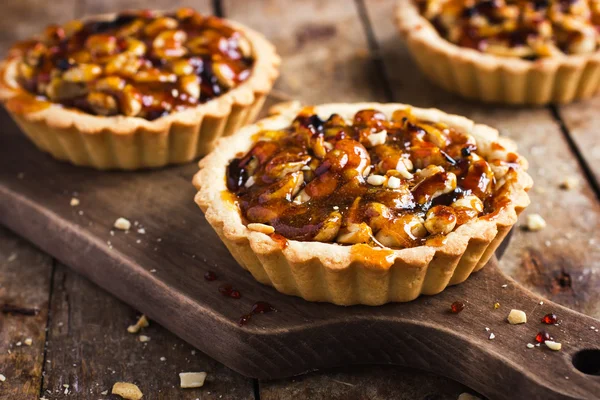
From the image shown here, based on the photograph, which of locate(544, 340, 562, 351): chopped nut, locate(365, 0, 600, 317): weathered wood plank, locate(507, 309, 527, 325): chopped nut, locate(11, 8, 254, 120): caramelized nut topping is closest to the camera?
locate(544, 340, 562, 351): chopped nut

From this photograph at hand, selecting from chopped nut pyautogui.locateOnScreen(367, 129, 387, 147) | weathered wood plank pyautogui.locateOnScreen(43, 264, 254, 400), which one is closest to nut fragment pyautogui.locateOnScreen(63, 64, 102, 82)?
weathered wood plank pyautogui.locateOnScreen(43, 264, 254, 400)

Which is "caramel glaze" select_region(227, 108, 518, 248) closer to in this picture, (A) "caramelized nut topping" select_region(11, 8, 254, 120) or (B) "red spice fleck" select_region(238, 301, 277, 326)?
(B) "red spice fleck" select_region(238, 301, 277, 326)

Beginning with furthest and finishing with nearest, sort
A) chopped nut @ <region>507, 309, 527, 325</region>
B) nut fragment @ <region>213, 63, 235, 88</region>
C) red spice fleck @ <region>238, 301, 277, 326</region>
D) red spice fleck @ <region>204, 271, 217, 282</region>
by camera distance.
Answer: nut fragment @ <region>213, 63, 235, 88</region> → red spice fleck @ <region>204, 271, 217, 282</region> → red spice fleck @ <region>238, 301, 277, 326</region> → chopped nut @ <region>507, 309, 527, 325</region>

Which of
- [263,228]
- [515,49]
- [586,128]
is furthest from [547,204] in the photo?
[263,228]

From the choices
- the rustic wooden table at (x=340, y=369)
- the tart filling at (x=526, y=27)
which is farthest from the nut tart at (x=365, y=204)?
the tart filling at (x=526, y=27)

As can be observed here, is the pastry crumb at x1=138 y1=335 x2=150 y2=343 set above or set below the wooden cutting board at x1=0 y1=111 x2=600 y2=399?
below

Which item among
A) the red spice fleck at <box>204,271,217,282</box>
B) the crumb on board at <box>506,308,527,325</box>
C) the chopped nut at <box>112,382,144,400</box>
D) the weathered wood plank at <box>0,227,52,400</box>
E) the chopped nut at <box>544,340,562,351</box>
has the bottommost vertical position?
the weathered wood plank at <box>0,227,52,400</box>

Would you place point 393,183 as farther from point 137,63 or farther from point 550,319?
point 137,63

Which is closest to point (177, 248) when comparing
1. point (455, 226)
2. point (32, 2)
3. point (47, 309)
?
point (47, 309)
